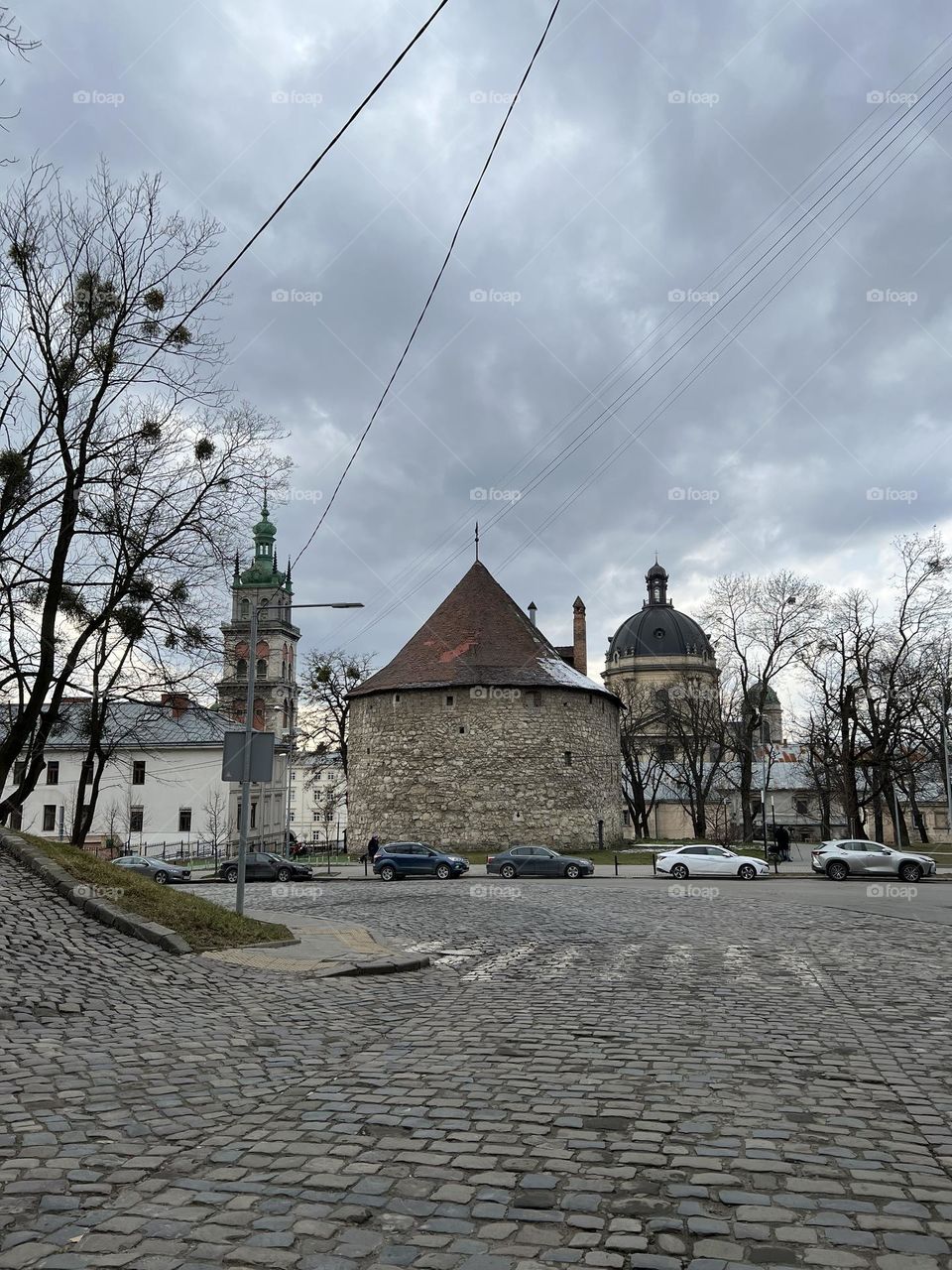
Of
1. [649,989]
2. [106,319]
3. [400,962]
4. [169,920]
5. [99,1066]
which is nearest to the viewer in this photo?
[99,1066]

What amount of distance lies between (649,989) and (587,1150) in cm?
509

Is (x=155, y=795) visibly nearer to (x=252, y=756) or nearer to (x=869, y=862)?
(x=869, y=862)

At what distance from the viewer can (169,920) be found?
41.2ft

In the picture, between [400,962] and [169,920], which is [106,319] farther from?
[400,962]

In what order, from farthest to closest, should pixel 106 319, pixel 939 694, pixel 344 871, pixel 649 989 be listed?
1. pixel 939 694
2. pixel 344 871
3. pixel 106 319
4. pixel 649 989

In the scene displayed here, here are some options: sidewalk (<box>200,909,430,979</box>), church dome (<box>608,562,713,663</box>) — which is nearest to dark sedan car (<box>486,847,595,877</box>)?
sidewalk (<box>200,909,430,979</box>)

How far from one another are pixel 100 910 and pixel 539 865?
21.8 m

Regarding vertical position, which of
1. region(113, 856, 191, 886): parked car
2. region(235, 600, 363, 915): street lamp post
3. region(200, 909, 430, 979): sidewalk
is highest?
region(235, 600, 363, 915): street lamp post

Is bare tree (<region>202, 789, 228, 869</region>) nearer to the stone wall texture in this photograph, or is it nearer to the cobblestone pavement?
the stone wall texture

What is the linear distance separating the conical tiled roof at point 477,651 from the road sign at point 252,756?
28.1 m

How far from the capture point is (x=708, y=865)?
3228 cm

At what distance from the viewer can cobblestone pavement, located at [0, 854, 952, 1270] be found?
380 cm

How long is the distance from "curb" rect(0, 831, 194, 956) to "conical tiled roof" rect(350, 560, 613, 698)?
2897cm

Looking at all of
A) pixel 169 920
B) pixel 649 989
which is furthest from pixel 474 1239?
pixel 169 920
